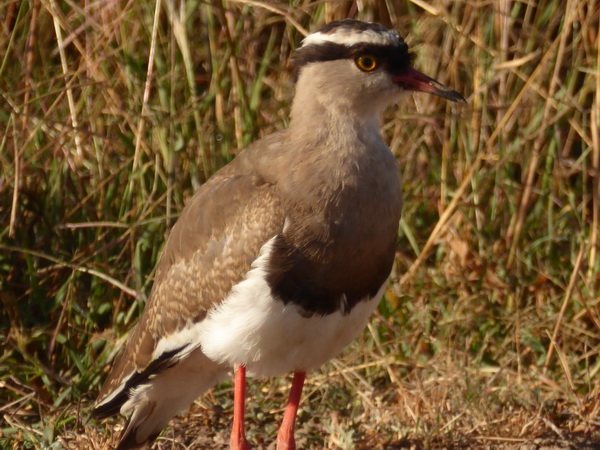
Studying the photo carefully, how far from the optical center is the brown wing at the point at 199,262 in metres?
4.09

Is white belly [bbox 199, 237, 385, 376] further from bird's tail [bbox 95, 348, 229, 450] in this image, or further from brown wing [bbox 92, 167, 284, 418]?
bird's tail [bbox 95, 348, 229, 450]

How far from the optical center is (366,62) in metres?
4.27

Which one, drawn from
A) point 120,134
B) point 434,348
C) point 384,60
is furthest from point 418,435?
point 120,134

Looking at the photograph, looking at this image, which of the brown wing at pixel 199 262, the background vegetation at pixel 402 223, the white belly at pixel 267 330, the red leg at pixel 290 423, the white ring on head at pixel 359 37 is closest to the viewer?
the white belly at pixel 267 330

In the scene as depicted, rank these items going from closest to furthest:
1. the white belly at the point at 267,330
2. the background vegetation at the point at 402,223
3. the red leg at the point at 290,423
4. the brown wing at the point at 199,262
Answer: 1. the white belly at the point at 267,330
2. the brown wing at the point at 199,262
3. the red leg at the point at 290,423
4. the background vegetation at the point at 402,223

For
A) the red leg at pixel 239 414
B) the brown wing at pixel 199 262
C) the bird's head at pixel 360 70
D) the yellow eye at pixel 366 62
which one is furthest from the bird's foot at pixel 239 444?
the yellow eye at pixel 366 62

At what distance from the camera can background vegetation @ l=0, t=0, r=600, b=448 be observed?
190 inches

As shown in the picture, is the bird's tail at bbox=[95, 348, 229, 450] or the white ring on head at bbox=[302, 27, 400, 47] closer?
the white ring on head at bbox=[302, 27, 400, 47]

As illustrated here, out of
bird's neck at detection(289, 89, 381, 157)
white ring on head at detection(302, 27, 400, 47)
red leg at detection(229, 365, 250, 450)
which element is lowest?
red leg at detection(229, 365, 250, 450)

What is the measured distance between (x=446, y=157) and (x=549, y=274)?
32.1 inches

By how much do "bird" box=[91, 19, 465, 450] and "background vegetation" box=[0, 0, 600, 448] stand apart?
14.7 inches

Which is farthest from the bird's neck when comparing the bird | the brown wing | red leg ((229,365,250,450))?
red leg ((229,365,250,450))

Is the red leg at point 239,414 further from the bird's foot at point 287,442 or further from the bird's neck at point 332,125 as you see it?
the bird's neck at point 332,125

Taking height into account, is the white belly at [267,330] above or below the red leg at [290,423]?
above
